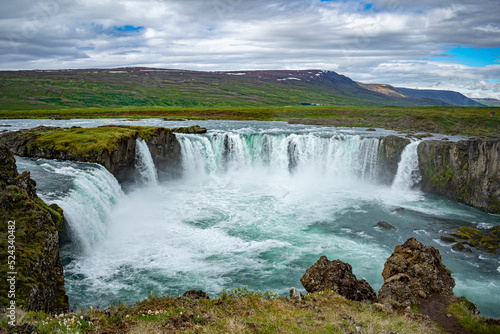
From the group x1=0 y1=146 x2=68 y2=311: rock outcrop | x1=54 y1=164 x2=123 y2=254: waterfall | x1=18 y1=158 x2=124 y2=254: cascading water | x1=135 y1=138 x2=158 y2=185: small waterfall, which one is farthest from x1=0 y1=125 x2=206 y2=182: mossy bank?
x1=0 y1=146 x2=68 y2=311: rock outcrop

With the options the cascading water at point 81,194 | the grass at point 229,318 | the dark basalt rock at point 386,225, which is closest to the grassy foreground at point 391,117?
the dark basalt rock at point 386,225

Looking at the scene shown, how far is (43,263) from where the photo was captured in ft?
41.5

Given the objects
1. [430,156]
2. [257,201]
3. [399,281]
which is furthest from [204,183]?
[399,281]

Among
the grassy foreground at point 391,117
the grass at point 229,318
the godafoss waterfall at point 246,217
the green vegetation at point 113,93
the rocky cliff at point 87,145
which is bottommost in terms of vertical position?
the godafoss waterfall at point 246,217

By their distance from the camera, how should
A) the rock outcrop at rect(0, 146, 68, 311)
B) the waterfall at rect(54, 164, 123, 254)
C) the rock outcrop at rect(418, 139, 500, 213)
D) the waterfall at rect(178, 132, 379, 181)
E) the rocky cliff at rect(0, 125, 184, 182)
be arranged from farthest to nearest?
the waterfall at rect(178, 132, 379, 181)
the rock outcrop at rect(418, 139, 500, 213)
the rocky cliff at rect(0, 125, 184, 182)
the waterfall at rect(54, 164, 123, 254)
the rock outcrop at rect(0, 146, 68, 311)

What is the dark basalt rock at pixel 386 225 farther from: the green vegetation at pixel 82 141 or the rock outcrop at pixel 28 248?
the green vegetation at pixel 82 141

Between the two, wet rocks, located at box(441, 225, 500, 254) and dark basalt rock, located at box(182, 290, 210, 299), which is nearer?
dark basalt rock, located at box(182, 290, 210, 299)

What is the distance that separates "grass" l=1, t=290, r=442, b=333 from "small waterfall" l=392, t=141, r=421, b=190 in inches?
1254

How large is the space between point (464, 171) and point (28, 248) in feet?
130

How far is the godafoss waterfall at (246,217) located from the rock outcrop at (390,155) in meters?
0.37

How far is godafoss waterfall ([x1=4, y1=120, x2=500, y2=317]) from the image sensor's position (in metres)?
18.6

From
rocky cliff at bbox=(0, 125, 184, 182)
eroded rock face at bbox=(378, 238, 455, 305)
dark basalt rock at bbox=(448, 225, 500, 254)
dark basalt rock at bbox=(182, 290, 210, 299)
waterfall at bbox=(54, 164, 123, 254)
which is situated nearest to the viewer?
dark basalt rock at bbox=(182, 290, 210, 299)

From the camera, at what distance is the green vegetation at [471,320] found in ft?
34.8

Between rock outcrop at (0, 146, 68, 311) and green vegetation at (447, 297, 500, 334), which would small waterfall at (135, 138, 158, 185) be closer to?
rock outcrop at (0, 146, 68, 311)
